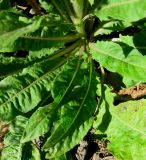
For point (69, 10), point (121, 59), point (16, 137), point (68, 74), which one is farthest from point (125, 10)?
point (16, 137)

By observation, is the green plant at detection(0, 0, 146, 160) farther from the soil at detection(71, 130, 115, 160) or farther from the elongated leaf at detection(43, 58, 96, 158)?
the soil at detection(71, 130, 115, 160)

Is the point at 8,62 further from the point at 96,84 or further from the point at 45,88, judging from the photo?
the point at 96,84

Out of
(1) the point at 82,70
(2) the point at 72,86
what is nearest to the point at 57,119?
(2) the point at 72,86

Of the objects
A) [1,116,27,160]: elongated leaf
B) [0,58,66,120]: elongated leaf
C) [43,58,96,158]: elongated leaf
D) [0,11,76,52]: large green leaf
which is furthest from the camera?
[1,116,27,160]: elongated leaf

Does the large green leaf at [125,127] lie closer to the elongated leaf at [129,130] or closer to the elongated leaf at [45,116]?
the elongated leaf at [129,130]

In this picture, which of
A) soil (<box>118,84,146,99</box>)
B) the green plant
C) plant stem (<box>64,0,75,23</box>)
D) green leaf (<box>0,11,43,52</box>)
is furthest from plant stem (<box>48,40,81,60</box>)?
green leaf (<box>0,11,43,52</box>)

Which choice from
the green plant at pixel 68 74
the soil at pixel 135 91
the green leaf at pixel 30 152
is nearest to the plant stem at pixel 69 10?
the green plant at pixel 68 74

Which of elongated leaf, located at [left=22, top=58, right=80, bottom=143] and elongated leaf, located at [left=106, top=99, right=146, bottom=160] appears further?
elongated leaf, located at [left=106, top=99, right=146, bottom=160]
